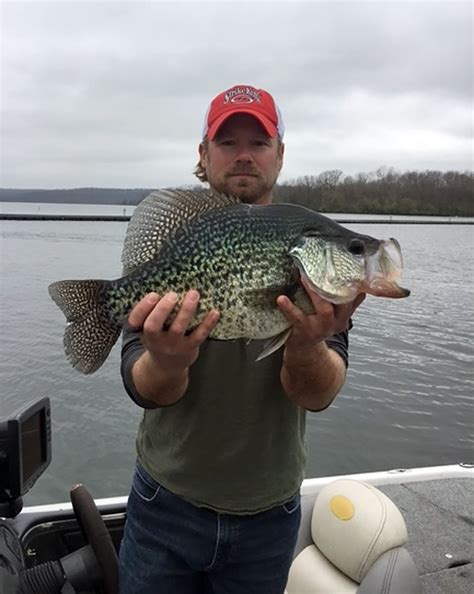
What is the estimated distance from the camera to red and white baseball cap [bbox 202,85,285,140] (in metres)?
2.64

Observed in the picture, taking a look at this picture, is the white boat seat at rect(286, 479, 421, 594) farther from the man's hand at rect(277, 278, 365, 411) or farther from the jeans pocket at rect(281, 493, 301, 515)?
the man's hand at rect(277, 278, 365, 411)

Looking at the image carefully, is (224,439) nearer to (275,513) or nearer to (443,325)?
(275,513)

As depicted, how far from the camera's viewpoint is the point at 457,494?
16.6 feet

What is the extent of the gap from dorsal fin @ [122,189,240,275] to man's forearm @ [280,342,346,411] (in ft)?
2.32

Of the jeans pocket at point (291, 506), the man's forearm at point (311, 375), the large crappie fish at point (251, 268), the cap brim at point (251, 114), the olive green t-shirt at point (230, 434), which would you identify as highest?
the cap brim at point (251, 114)

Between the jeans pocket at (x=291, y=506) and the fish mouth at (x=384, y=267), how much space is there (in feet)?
3.32

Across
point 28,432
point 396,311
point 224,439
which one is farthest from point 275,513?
point 396,311

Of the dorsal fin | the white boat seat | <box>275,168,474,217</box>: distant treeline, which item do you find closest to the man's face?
the dorsal fin

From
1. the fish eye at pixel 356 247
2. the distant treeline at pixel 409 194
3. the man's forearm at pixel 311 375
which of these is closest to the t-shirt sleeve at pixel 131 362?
the man's forearm at pixel 311 375

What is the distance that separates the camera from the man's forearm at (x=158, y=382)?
217 cm

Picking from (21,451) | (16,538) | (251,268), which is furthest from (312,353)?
(16,538)

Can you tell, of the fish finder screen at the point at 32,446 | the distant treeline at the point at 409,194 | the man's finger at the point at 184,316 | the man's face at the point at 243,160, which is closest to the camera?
the man's finger at the point at 184,316

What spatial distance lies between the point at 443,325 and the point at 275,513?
1857 cm

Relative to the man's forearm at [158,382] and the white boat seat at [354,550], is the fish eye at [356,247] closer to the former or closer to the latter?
the man's forearm at [158,382]
